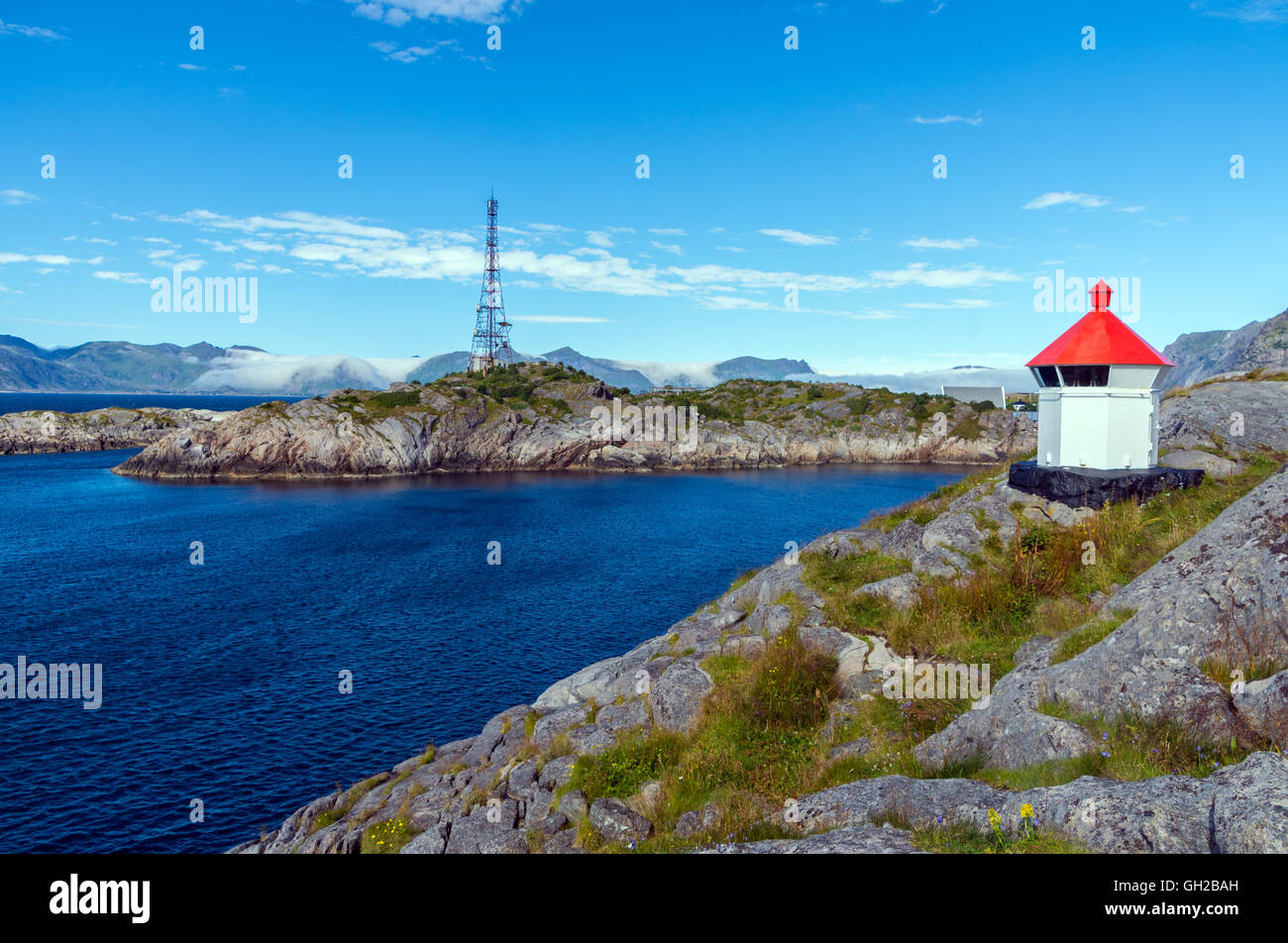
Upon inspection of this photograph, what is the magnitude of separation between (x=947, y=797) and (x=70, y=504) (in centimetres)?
10328

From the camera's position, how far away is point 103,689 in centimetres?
3116

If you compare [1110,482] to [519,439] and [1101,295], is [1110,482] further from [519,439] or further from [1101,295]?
[519,439]

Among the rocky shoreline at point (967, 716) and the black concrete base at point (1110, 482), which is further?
the black concrete base at point (1110, 482)

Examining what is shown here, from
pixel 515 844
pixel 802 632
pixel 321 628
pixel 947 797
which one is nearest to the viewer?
pixel 947 797

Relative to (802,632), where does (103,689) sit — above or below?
below

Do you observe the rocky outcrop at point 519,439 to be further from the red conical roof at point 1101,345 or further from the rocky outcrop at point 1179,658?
the rocky outcrop at point 1179,658

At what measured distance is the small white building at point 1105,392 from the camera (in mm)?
19047

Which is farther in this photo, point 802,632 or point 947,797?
point 802,632

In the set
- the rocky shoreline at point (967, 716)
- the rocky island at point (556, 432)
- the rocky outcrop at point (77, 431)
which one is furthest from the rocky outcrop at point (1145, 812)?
the rocky outcrop at point (77, 431)

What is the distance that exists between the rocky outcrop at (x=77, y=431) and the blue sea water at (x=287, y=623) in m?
82.1
